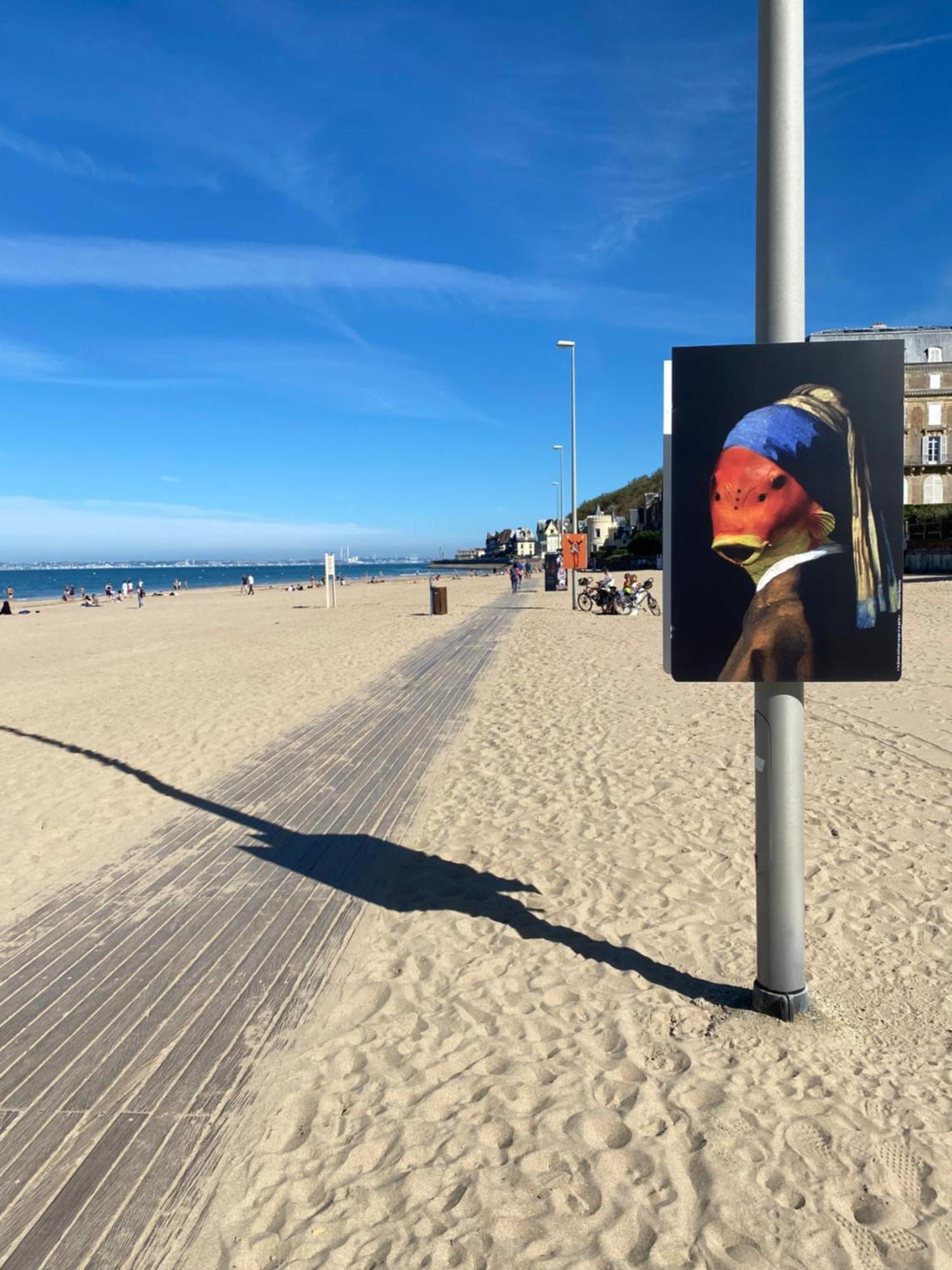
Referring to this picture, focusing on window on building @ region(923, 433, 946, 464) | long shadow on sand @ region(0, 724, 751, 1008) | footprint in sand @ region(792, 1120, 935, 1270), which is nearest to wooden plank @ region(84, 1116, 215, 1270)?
long shadow on sand @ region(0, 724, 751, 1008)

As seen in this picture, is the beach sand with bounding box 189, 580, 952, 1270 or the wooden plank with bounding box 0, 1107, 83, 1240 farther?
the wooden plank with bounding box 0, 1107, 83, 1240

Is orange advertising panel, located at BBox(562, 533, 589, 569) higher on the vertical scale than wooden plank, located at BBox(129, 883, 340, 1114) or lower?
higher

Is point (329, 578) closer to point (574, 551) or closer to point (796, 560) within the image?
point (574, 551)

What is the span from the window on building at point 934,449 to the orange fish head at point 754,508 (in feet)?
178

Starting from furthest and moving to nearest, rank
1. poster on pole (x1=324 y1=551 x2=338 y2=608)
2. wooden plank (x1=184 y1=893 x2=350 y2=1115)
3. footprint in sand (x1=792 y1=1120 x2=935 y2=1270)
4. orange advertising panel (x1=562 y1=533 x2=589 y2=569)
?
1. poster on pole (x1=324 y1=551 x2=338 y2=608)
2. orange advertising panel (x1=562 y1=533 x2=589 y2=569)
3. wooden plank (x1=184 y1=893 x2=350 y2=1115)
4. footprint in sand (x1=792 y1=1120 x2=935 y2=1270)

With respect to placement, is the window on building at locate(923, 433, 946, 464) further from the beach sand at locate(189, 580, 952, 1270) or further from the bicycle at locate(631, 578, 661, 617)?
the beach sand at locate(189, 580, 952, 1270)

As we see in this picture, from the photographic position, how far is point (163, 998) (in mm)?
3818

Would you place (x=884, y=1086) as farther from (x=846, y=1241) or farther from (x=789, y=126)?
(x=789, y=126)

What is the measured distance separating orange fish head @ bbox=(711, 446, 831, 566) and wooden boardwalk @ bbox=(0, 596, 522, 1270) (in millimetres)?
2886

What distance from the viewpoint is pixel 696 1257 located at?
235 centimetres

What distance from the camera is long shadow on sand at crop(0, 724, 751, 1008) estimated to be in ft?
13.1

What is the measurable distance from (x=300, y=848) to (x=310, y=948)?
5.17 feet

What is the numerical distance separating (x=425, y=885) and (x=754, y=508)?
318 centimetres

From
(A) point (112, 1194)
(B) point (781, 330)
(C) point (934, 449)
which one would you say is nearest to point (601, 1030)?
(A) point (112, 1194)
